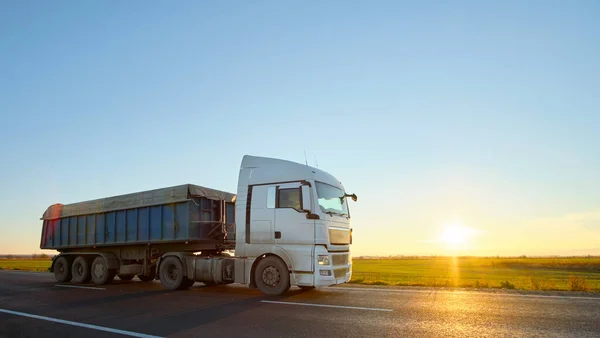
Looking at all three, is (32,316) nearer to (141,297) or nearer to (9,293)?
(141,297)

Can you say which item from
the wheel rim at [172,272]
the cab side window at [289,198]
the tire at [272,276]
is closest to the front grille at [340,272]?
the tire at [272,276]

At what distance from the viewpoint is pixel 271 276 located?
10773mm

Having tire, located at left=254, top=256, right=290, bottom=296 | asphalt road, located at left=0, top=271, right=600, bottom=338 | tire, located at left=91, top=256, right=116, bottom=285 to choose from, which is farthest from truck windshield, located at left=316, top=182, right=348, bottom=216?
tire, located at left=91, top=256, right=116, bottom=285

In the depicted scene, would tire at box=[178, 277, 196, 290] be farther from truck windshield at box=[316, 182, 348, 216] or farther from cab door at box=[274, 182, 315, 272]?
truck windshield at box=[316, 182, 348, 216]

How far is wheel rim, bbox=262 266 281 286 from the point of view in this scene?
10697 mm

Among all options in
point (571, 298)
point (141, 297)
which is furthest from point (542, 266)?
point (141, 297)

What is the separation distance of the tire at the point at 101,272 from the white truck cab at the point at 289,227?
651 cm

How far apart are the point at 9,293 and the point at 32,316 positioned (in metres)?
5.84

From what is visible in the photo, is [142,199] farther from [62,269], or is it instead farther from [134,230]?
[62,269]

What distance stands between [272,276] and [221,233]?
3315mm

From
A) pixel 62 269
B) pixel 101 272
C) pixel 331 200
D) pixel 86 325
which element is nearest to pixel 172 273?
pixel 101 272

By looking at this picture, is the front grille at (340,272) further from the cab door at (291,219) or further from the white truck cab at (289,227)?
the cab door at (291,219)

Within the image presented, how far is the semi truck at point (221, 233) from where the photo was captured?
412 inches

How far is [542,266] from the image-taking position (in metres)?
60.8
